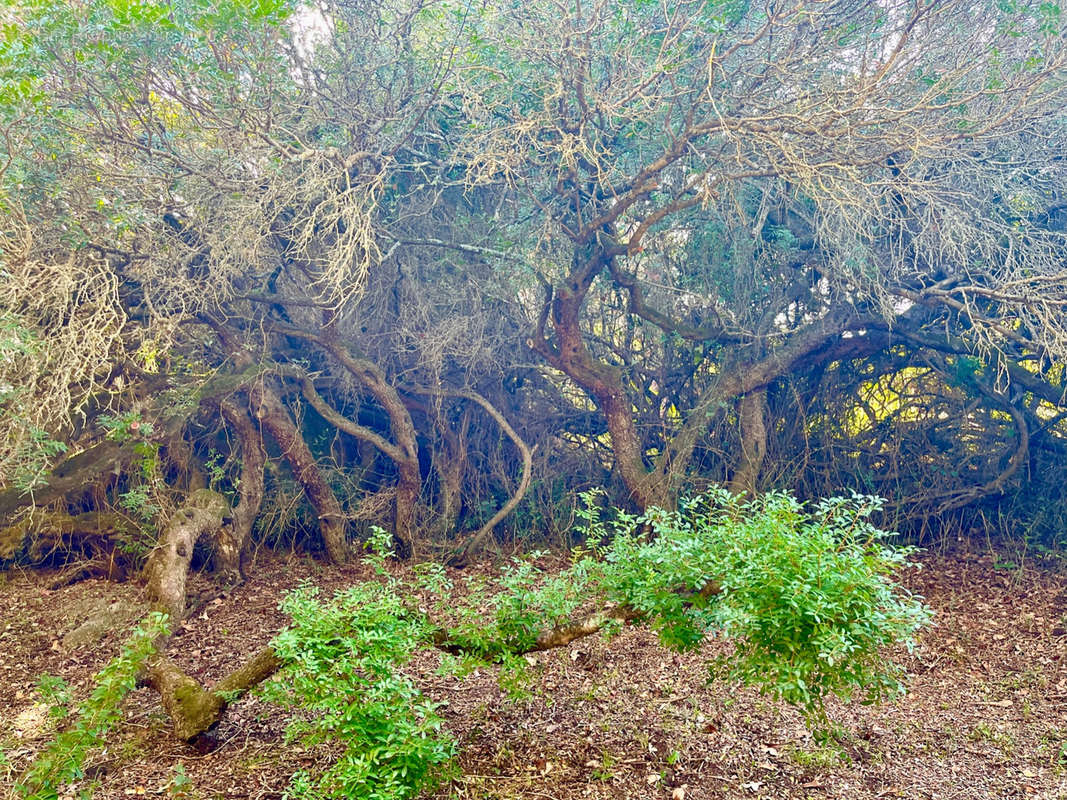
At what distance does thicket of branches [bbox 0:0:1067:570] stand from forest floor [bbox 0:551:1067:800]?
1401 mm

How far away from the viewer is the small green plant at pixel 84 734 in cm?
302

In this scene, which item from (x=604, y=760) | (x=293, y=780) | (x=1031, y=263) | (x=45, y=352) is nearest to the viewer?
(x=293, y=780)

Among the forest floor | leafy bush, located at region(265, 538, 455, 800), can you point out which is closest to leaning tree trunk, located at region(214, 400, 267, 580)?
the forest floor

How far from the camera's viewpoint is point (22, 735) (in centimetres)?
401

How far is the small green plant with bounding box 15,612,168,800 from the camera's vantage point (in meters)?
3.02

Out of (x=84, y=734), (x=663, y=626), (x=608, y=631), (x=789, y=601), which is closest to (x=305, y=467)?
(x=84, y=734)

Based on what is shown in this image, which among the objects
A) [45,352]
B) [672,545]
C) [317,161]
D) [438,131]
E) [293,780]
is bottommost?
[293,780]

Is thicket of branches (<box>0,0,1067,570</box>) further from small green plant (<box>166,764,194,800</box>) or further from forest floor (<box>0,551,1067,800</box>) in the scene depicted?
small green plant (<box>166,764,194,800</box>)

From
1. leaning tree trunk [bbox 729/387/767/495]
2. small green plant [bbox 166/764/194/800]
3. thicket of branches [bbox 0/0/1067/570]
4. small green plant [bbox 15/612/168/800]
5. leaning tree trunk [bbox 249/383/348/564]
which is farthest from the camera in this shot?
leaning tree trunk [bbox 729/387/767/495]

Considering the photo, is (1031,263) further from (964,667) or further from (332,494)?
(332,494)

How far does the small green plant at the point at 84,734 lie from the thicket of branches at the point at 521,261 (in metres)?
2.06

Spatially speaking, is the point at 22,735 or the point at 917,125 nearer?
the point at 22,735

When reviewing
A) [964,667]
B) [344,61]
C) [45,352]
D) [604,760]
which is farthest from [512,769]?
[344,61]

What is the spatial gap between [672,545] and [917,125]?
4008 mm
